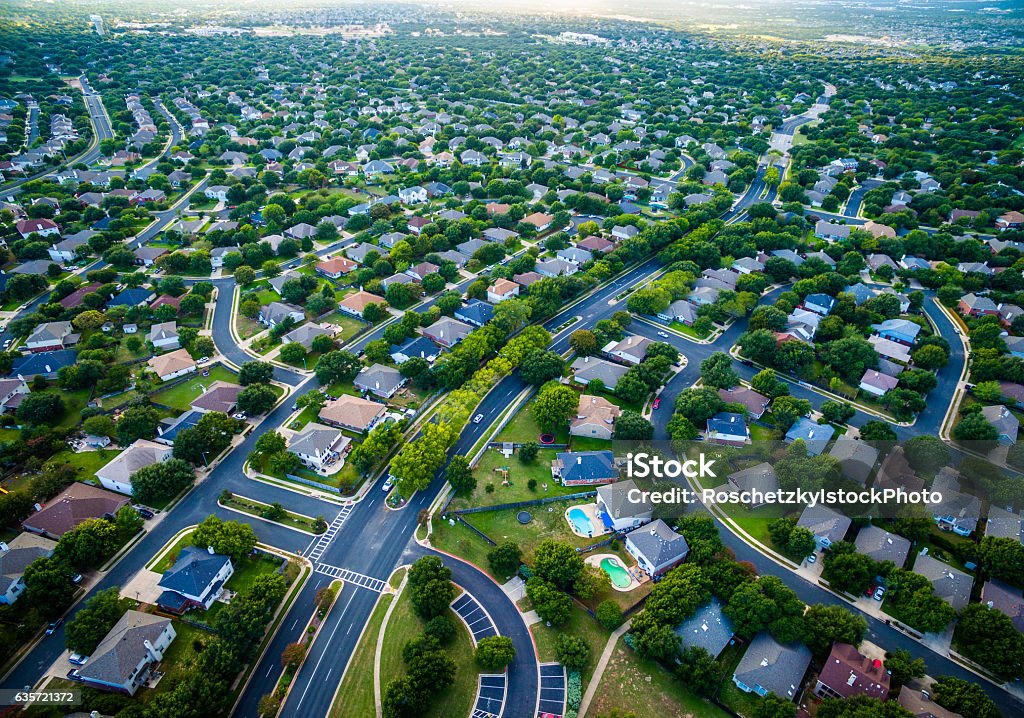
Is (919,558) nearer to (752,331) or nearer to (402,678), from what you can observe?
(752,331)

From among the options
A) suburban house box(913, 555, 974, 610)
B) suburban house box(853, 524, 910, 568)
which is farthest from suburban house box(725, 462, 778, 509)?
suburban house box(913, 555, 974, 610)

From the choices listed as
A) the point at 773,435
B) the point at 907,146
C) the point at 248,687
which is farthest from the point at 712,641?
the point at 907,146

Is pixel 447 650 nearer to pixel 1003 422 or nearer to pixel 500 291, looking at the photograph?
pixel 500 291

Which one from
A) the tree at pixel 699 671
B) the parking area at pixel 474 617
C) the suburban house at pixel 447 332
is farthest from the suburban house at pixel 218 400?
the tree at pixel 699 671

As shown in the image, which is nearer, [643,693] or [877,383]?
[643,693]

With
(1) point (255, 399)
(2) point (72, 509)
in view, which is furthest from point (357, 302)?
(2) point (72, 509)

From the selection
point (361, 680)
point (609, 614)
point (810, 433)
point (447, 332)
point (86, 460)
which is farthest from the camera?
point (447, 332)

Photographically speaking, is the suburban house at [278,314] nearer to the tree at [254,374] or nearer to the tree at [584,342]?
the tree at [254,374]

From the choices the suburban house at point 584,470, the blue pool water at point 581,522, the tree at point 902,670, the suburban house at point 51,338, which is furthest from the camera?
the suburban house at point 51,338
